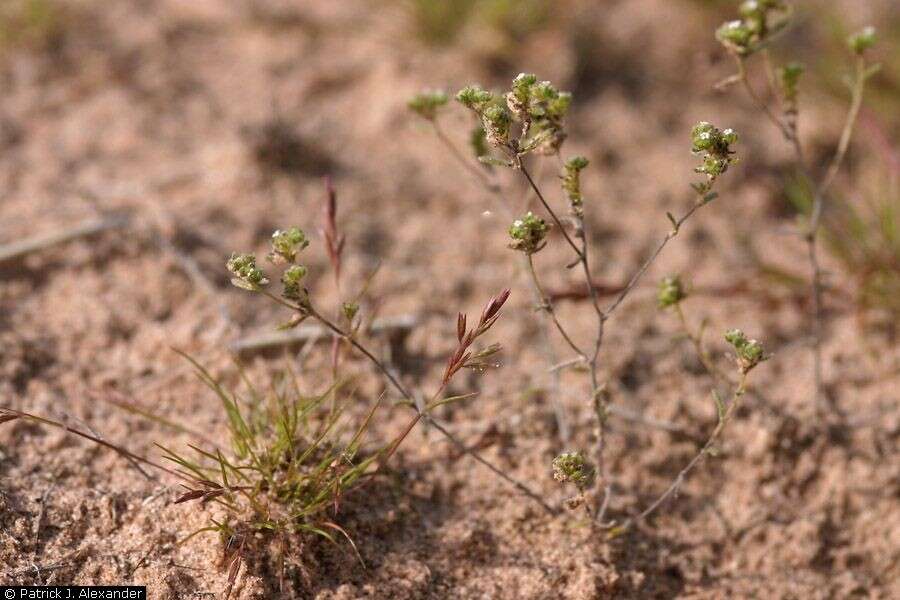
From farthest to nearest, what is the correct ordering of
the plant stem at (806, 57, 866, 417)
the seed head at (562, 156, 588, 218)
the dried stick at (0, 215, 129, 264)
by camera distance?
the dried stick at (0, 215, 129, 264)
the plant stem at (806, 57, 866, 417)
the seed head at (562, 156, 588, 218)

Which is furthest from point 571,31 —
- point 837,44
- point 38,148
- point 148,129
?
point 38,148

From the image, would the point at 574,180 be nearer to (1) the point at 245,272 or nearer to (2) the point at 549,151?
(2) the point at 549,151

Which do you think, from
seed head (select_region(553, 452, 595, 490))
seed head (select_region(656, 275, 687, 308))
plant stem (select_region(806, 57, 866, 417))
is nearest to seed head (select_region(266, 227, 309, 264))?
seed head (select_region(553, 452, 595, 490))

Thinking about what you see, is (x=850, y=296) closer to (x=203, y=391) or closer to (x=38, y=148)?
(x=203, y=391)

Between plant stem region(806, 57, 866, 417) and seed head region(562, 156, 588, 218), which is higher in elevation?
plant stem region(806, 57, 866, 417)

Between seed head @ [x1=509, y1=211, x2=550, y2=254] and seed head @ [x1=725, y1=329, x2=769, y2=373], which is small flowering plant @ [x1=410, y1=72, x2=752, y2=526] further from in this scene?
seed head @ [x1=725, y1=329, x2=769, y2=373]

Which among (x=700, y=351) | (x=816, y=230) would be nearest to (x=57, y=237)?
(x=700, y=351)
